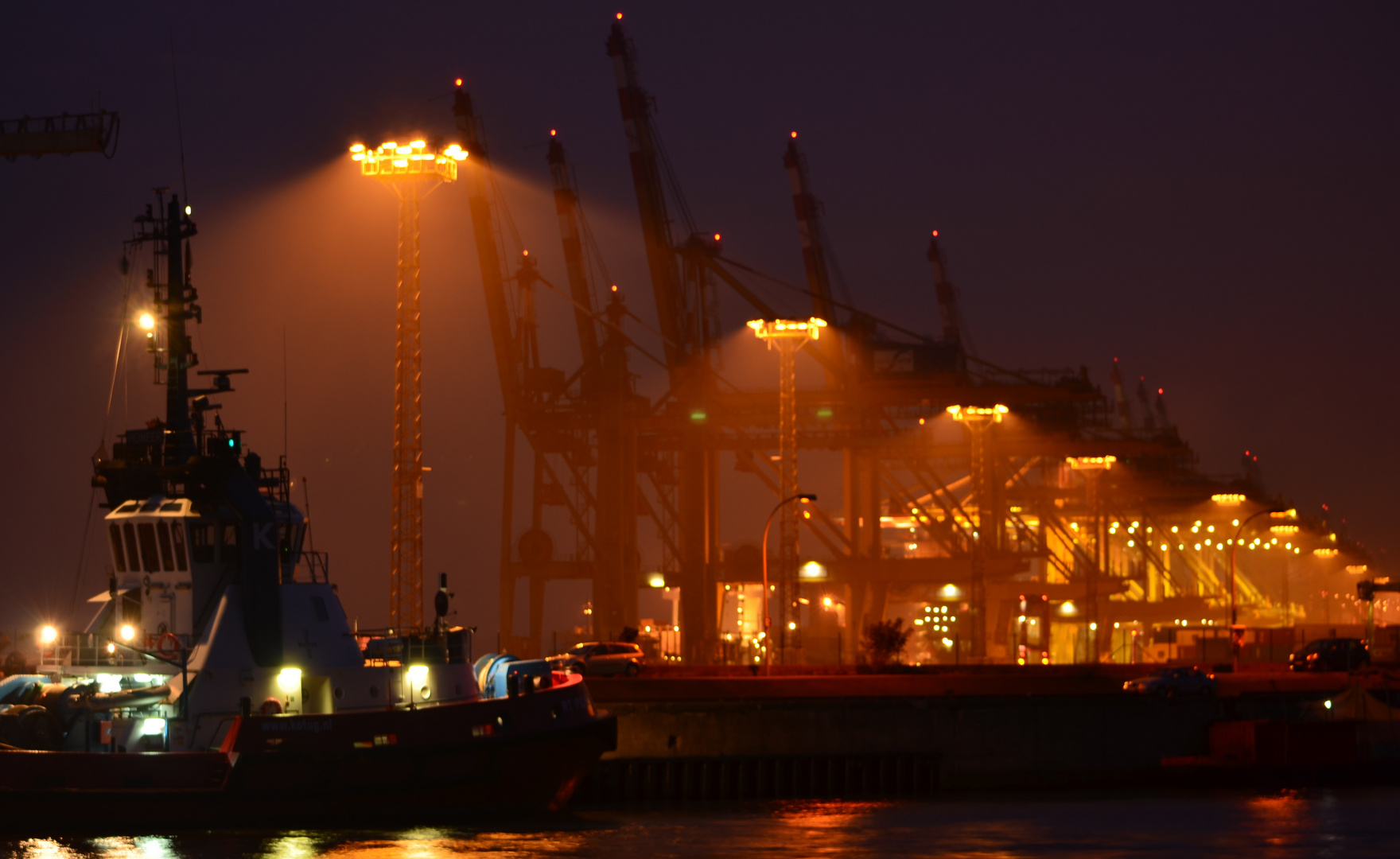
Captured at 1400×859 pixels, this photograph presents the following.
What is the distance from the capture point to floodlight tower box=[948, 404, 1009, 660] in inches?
3875

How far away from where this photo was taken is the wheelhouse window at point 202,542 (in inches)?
1396

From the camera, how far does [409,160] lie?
54.0 m

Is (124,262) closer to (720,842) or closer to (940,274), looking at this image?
(720,842)

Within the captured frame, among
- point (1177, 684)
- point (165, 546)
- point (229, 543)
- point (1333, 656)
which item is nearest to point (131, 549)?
point (165, 546)

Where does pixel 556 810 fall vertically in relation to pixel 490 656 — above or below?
below

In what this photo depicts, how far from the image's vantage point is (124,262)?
36.1 m

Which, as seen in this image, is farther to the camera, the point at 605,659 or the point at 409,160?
the point at 605,659

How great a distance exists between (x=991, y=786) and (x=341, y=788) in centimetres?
2054

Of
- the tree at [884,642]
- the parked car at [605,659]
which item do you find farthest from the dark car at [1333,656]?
the parked car at [605,659]

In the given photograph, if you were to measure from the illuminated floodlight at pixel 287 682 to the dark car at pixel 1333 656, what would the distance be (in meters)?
42.0

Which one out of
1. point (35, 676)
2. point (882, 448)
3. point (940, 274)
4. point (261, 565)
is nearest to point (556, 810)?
point (261, 565)

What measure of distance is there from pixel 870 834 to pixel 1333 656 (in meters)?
32.3

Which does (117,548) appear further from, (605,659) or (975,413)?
(975,413)

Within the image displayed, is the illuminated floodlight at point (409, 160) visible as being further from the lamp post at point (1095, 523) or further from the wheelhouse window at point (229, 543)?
the lamp post at point (1095, 523)
